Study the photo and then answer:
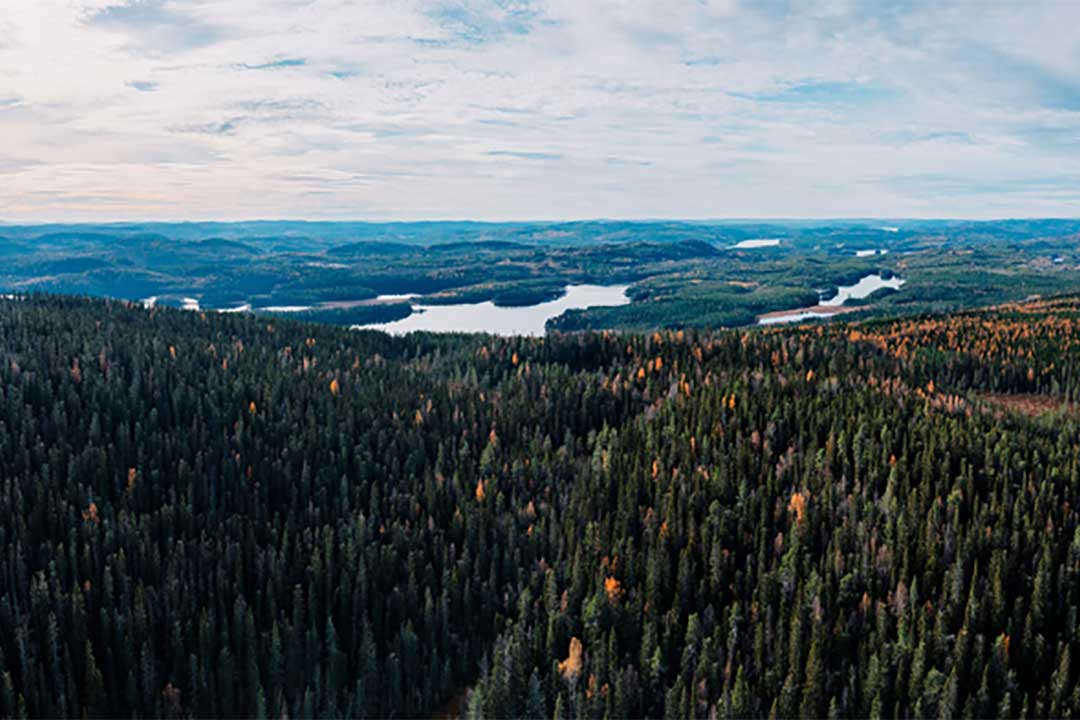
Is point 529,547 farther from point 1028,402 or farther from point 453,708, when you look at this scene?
point 1028,402

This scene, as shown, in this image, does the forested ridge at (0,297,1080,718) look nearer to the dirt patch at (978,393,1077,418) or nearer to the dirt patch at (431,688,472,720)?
the dirt patch at (431,688,472,720)

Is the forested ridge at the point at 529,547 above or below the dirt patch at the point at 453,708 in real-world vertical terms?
above

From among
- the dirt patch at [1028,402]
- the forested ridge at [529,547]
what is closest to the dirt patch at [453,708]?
the forested ridge at [529,547]

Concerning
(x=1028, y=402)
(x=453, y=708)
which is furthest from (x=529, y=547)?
(x=1028, y=402)

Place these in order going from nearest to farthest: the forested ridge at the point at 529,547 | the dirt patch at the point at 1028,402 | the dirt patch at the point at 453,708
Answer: the forested ridge at the point at 529,547, the dirt patch at the point at 453,708, the dirt patch at the point at 1028,402

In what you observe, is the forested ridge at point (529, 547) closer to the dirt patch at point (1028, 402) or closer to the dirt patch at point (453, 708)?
the dirt patch at point (453, 708)

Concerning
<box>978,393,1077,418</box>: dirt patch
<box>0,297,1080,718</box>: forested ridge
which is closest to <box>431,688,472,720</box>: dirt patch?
<box>0,297,1080,718</box>: forested ridge

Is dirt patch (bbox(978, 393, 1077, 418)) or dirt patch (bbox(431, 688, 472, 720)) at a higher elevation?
dirt patch (bbox(978, 393, 1077, 418))

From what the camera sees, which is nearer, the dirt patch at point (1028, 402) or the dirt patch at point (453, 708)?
the dirt patch at point (453, 708)
